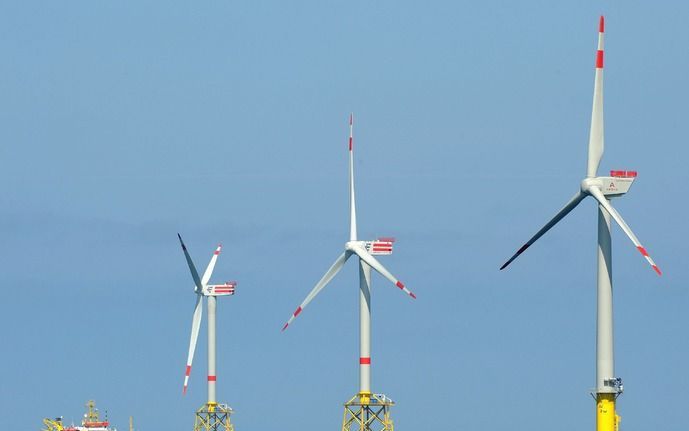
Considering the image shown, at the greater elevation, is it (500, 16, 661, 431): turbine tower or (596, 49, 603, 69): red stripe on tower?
(596, 49, 603, 69): red stripe on tower

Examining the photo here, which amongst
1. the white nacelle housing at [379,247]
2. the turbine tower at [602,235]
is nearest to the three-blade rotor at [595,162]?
the turbine tower at [602,235]

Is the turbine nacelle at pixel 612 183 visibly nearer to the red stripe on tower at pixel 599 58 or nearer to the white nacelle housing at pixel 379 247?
the red stripe on tower at pixel 599 58

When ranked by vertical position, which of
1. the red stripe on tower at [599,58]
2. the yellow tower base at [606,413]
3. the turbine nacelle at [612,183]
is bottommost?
the yellow tower base at [606,413]

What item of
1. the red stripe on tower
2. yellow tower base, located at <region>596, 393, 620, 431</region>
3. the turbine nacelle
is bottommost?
yellow tower base, located at <region>596, 393, 620, 431</region>

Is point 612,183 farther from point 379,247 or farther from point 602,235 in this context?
point 379,247

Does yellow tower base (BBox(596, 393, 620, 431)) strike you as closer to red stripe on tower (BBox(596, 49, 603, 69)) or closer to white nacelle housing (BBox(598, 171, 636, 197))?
white nacelle housing (BBox(598, 171, 636, 197))

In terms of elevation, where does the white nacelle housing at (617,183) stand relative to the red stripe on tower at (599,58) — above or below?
below

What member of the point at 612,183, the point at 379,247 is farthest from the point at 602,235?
the point at 379,247

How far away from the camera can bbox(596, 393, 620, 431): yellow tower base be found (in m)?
137

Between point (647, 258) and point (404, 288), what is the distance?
1739 inches

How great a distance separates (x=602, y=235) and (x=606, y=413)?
35.3 ft

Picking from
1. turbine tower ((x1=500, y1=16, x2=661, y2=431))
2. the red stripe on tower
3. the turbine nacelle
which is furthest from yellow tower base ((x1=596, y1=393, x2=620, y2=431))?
the red stripe on tower

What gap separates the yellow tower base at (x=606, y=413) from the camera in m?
137

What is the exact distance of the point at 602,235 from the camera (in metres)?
138
